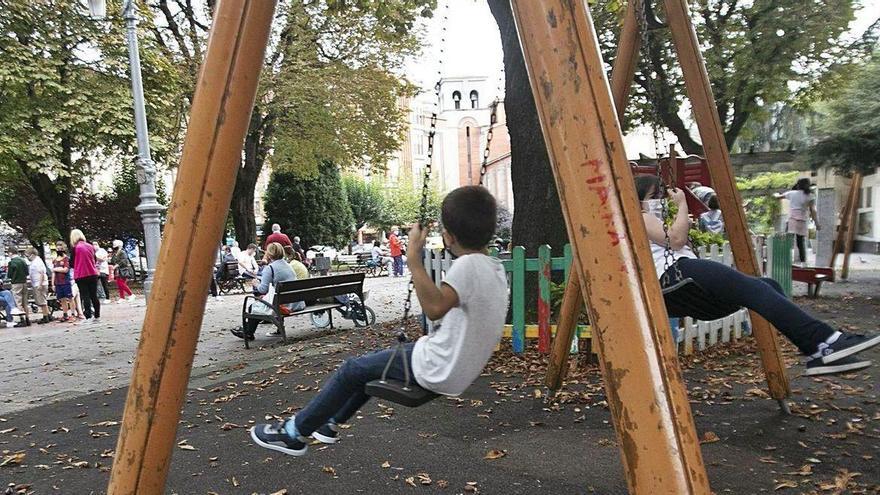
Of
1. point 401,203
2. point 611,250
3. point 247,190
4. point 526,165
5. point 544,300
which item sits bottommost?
point 544,300

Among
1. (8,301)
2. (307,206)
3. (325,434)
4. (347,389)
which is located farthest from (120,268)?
(307,206)

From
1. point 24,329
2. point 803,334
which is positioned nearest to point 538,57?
point 803,334

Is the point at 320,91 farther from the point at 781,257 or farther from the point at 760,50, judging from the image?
the point at 781,257

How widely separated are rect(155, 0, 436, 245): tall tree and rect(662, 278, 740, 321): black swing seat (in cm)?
1780

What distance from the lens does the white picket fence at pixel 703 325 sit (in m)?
6.74

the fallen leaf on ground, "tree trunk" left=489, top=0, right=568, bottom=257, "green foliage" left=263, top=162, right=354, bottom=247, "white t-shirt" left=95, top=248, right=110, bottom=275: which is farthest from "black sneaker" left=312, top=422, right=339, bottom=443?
"green foliage" left=263, top=162, right=354, bottom=247

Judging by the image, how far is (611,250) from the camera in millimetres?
1682

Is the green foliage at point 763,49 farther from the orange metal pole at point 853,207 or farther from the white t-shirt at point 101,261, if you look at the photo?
the white t-shirt at point 101,261

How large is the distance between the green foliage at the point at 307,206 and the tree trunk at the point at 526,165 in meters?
29.1

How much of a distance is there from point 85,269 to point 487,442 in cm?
1174

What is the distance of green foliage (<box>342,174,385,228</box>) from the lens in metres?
47.6

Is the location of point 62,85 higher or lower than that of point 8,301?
higher

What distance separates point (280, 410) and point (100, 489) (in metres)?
1.76

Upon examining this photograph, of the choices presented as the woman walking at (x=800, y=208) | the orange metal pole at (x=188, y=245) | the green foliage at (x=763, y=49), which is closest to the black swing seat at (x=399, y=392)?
the orange metal pole at (x=188, y=245)
